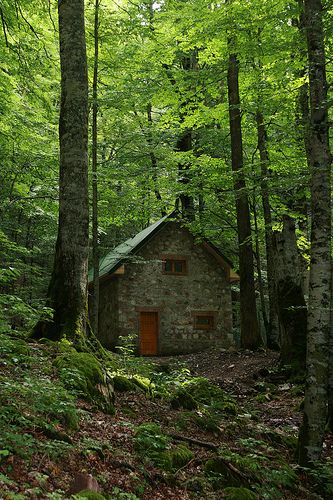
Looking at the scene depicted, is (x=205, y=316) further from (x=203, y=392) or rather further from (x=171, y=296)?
(x=203, y=392)

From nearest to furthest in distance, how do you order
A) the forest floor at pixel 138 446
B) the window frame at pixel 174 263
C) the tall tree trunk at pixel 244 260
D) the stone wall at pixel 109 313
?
the forest floor at pixel 138 446 < the tall tree trunk at pixel 244 260 < the stone wall at pixel 109 313 < the window frame at pixel 174 263

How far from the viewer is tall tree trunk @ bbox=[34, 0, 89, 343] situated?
23.5 feet

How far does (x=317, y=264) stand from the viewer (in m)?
5.89

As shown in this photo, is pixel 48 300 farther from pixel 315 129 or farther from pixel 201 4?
pixel 201 4

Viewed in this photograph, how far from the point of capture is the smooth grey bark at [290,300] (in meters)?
10.9

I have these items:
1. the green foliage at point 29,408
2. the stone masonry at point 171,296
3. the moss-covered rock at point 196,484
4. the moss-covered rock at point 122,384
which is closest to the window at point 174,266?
the stone masonry at point 171,296

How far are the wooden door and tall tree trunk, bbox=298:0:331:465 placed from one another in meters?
→ 15.7

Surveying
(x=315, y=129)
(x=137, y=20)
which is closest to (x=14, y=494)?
(x=315, y=129)

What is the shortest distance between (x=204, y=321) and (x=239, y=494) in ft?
57.9

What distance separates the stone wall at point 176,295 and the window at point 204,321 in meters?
0.18

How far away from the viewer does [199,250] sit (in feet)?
74.1

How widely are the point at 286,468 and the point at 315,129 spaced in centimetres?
435

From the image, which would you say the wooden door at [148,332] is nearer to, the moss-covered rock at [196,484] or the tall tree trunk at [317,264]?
the tall tree trunk at [317,264]

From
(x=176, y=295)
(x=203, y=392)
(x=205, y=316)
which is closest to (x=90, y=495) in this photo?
(x=203, y=392)
